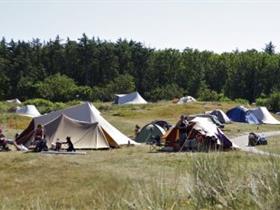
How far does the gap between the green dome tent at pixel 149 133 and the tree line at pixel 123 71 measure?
6434 centimetres

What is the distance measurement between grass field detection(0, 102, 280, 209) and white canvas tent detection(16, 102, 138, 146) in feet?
4.65

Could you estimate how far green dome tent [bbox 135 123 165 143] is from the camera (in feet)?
110

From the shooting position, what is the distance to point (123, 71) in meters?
117

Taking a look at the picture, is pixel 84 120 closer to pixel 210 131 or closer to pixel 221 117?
pixel 210 131

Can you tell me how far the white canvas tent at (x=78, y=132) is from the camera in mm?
28641

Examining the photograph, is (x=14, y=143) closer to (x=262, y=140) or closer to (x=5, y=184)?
(x=5, y=184)

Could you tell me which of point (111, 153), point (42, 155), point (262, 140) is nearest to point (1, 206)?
point (42, 155)

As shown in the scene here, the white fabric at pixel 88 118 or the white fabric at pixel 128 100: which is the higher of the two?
the white fabric at pixel 88 118

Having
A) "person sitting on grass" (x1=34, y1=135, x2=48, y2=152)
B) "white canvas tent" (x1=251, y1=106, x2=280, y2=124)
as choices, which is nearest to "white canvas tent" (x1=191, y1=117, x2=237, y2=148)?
"person sitting on grass" (x1=34, y1=135, x2=48, y2=152)

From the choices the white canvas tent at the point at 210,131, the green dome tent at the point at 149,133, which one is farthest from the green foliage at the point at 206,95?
the white canvas tent at the point at 210,131

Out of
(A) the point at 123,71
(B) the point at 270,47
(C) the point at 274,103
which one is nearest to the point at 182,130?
(C) the point at 274,103

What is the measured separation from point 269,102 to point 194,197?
7434 cm

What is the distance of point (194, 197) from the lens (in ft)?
23.2

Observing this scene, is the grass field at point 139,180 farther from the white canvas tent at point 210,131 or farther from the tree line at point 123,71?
the tree line at point 123,71
